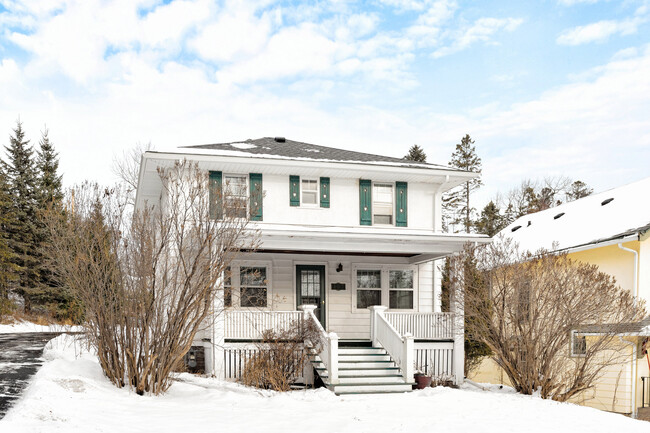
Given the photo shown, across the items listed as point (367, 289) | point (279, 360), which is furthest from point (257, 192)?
point (279, 360)

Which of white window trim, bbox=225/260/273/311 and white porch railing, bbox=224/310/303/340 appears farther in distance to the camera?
white window trim, bbox=225/260/273/311

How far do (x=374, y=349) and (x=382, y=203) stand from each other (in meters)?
4.51

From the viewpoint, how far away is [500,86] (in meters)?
21.5

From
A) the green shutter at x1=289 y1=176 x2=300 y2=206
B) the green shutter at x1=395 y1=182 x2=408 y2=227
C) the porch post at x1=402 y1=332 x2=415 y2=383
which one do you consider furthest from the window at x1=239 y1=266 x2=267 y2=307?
the porch post at x1=402 y1=332 x2=415 y2=383

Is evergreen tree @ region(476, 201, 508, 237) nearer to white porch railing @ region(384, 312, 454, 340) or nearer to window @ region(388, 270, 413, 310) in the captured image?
window @ region(388, 270, 413, 310)

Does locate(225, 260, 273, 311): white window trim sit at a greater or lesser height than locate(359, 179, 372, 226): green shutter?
lesser

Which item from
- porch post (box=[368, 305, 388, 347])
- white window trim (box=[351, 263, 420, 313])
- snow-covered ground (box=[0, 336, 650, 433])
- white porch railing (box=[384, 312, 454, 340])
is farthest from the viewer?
white window trim (box=[351, 263, 420, 313])

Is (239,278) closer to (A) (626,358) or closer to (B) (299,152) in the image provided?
(B) (299,152)

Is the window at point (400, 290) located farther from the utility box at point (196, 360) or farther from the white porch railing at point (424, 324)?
the utility box at point (196, 360)

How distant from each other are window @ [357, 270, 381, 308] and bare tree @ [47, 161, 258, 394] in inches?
242

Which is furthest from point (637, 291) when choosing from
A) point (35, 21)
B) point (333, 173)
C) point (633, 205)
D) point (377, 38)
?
point (35, 21)

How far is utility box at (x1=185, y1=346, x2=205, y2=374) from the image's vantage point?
13438mm

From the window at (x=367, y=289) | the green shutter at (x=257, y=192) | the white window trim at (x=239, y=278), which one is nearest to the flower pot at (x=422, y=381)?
the window at (x=367, y=289)

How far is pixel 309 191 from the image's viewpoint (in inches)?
629
